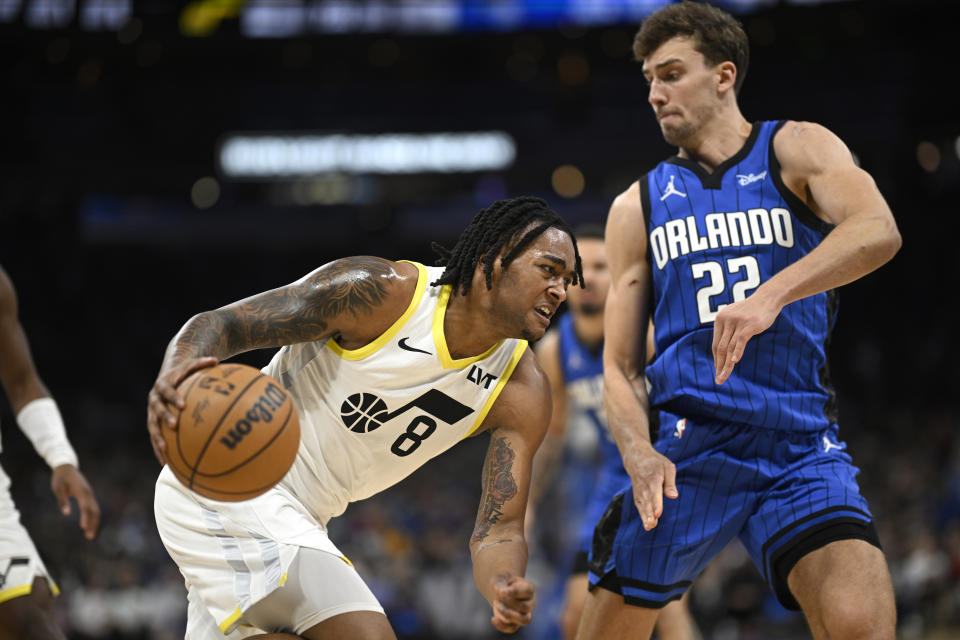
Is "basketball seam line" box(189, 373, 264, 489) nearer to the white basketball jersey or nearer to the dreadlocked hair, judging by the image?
the white basketball jersey

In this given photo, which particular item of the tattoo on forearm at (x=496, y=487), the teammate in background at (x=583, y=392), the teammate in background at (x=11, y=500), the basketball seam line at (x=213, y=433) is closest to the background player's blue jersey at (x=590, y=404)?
the teammate in background at (x=583, y=392)

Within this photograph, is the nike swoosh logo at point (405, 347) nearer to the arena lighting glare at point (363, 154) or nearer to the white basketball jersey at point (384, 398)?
the white basketball jersey at point (384, 398)

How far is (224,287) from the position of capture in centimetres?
1988

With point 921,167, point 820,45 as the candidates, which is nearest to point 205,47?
point 820,45

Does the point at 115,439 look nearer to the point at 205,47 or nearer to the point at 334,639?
the point at 205,47

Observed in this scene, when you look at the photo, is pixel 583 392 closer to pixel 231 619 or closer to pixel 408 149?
pixel 231 619

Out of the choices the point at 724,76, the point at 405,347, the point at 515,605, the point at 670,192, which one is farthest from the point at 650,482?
the point at 724,76

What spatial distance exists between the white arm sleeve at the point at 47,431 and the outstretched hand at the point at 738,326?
2917 millimetres

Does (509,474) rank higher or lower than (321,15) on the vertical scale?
lower

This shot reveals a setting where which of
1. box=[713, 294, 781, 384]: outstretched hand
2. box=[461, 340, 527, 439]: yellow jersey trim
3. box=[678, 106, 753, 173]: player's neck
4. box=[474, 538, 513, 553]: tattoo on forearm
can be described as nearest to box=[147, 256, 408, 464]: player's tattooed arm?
box=[461, 340, 527, 439]: yellow jersey trim

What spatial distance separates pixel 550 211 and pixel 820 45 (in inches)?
508

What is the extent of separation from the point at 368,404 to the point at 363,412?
34 mm

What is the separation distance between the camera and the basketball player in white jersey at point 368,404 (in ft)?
10.2

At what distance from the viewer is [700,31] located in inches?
142
